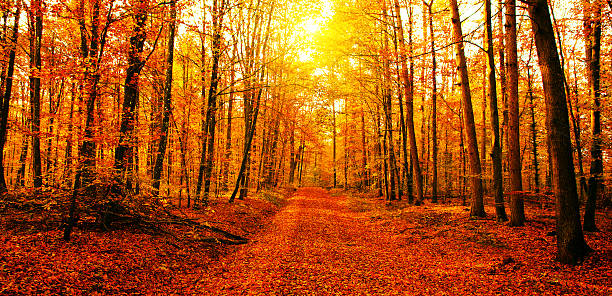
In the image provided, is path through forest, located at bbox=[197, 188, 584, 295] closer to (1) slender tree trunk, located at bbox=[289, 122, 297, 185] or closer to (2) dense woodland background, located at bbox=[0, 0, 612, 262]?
(2) dense woodland background, located at bbox=[0, 0, 612, 262]

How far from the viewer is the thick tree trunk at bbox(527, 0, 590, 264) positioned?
226 inches

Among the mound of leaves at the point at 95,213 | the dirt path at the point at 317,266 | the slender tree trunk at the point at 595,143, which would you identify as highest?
the slender tree trunk at the point at 595,143

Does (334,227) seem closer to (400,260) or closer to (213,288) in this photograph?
(400,260)

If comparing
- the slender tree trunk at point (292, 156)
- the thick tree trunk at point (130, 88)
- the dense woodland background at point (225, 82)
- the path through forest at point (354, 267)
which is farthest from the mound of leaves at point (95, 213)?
the slender tree trunk at point (292, 156)

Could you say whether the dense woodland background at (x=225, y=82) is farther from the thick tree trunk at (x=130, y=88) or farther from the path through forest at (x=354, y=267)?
the path through forest at (x=354, y=267)

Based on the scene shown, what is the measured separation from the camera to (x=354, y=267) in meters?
6.80

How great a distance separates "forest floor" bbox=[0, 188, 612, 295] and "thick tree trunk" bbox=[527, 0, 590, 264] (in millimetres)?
420

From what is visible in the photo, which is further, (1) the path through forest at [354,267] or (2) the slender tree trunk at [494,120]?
(2) the slender tree trunk at [494,120]

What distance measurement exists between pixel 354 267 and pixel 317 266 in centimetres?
90

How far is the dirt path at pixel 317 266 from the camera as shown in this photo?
18.4ft

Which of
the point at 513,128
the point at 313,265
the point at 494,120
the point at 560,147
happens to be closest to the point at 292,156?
the point at 494,120

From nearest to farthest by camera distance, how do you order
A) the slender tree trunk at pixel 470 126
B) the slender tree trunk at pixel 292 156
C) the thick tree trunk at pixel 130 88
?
the thick tree trunk at pixel 130 88
the slender tree trunk at pixel 470 126
the slender tree trunk at pixel 292 156

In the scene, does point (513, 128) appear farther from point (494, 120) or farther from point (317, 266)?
point (317, 266)

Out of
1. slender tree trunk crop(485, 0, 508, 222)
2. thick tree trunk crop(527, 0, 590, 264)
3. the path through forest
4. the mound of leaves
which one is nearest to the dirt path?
the path through forest
